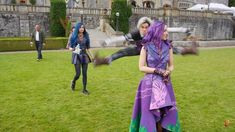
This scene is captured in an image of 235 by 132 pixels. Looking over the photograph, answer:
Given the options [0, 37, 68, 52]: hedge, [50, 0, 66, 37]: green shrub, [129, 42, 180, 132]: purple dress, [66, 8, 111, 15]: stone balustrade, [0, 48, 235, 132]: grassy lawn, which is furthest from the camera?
[66, 8, 111, 15]: stone balustrade

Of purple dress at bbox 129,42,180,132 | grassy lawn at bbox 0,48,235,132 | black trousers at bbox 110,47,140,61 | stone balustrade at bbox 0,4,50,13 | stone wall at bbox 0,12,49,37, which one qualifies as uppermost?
stone balustrade at bbox 0,4,50,13

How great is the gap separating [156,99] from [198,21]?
38582 millimetres

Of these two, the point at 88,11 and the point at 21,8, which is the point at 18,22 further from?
the point at 88,11

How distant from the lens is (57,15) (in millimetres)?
31891

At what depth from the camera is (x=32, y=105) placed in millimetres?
8258

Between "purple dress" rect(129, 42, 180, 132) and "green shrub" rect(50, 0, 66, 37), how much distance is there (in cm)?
2780

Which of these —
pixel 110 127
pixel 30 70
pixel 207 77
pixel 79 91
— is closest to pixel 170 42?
pixel 110 127

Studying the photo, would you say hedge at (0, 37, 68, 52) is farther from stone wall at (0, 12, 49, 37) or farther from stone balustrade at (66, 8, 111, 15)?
stone balustrade at (66, 8, 111, 15)

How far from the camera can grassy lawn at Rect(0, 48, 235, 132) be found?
6.86 meters

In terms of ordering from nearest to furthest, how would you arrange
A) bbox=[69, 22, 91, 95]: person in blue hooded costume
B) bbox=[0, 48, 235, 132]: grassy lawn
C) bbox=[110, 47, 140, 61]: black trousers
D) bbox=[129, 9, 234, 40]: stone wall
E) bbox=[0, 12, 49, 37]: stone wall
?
bbox=[110, 47, 140, 61]: black trousers → bbox=[0, 48, 235, 132]: grassy lawn → bbox=[69, 22, 91, 95]: person in blue hooded costume → bbox=[0, 12, 49, 37]: stone wall → bbox=[129, 9, 234, 40]: stone wall

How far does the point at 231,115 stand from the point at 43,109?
473cm

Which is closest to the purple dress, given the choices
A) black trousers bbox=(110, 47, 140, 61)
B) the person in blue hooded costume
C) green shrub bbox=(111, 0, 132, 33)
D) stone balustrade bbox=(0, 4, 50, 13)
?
black trousers bbox=(110, 47, 140, 61)

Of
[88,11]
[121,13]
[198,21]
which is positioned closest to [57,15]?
[88,11]

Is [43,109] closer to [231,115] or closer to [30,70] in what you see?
[231,115]
